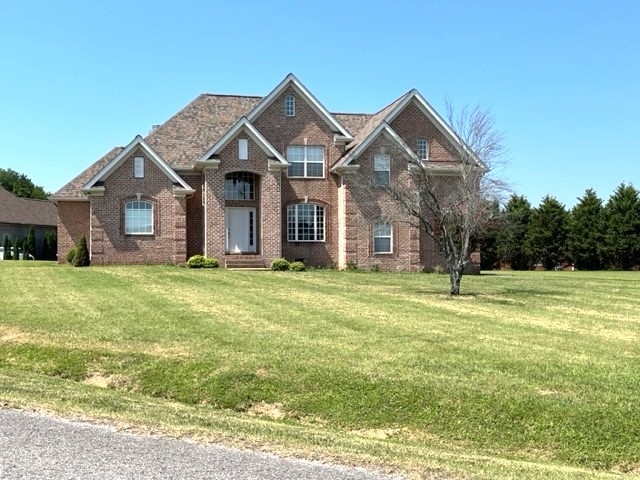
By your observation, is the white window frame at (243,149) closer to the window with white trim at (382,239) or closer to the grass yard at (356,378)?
the window with white trim at (382,239)

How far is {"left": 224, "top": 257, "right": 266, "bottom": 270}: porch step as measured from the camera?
3036cm

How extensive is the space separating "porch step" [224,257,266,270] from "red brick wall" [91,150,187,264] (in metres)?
2.07

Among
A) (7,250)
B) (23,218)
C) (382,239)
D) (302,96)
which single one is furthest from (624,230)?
(23,218)

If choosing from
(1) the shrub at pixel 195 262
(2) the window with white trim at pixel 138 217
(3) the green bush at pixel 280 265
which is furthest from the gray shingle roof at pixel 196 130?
(3) the green bush at pixel 280 265

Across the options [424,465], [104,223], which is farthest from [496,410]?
[104,223]

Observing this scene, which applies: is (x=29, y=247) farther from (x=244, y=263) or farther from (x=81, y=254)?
(x=244, y=263)

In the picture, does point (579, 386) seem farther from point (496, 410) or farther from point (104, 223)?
point (104, 223)

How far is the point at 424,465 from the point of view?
5.79 metres

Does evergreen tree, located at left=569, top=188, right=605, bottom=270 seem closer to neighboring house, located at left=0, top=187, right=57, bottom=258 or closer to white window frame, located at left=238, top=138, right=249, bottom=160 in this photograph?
white window frame, located at left=238, top=138, right=249, bottom=160

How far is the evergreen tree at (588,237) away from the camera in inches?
2240

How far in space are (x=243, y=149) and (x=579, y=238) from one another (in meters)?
37.5

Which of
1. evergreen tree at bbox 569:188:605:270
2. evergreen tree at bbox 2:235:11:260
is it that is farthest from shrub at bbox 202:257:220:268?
evergreen tree at bbox 569:188:605:270

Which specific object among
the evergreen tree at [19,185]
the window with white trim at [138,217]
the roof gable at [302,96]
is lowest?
the window with white trim at [138,217]

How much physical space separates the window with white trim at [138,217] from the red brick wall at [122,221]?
185mm
